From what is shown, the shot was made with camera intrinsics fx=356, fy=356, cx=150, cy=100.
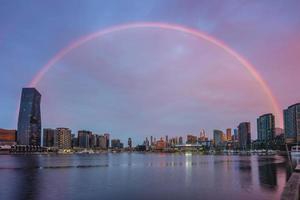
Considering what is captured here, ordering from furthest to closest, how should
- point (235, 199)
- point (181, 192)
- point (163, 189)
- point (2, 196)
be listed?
point (163, 189)
point (181, 192)
point (2, 196)
point (235, 199)

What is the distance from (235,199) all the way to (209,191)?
9.33 metres

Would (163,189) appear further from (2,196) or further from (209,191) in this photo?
(2,196)

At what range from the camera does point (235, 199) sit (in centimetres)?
4516

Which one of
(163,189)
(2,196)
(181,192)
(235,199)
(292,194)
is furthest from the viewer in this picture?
(163,189)

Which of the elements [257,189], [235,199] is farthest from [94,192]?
[257,189]

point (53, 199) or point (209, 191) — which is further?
point (209, 191)

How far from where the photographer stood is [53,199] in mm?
46750

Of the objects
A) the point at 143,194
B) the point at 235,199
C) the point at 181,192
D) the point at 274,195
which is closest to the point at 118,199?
the point at 143,194

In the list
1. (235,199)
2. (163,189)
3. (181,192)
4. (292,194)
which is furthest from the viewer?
(163,189)

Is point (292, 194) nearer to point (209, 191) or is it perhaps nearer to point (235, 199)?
point (235, 199)

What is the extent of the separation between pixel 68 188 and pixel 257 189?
99.2ft

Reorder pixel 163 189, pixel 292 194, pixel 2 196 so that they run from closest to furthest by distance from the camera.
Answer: pixel 292 194, pixel 2 196, pixel 163 189

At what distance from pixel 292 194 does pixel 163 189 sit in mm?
23887

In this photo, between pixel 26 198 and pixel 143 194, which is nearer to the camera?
pixel 26 198
